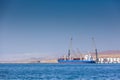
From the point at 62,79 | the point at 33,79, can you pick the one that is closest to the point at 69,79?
the point at 62,79

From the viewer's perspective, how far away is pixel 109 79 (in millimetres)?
48656

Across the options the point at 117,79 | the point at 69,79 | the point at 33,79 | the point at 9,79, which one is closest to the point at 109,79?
the point at 117,79

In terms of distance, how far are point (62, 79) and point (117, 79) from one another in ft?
24.0

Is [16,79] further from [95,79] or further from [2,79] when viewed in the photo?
[95,79]

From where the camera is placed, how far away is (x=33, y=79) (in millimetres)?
49750

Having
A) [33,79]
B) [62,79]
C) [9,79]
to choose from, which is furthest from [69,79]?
[9,79]

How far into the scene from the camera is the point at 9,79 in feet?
164

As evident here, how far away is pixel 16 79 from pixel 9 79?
3.16 feet

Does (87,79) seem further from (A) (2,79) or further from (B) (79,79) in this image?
(A) (2,79)

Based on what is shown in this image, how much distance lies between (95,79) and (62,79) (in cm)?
441

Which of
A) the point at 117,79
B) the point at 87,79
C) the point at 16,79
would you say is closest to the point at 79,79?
the point at 87,79

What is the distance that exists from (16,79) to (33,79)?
7.74ft

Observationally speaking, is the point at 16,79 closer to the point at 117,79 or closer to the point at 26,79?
the point at 26,79

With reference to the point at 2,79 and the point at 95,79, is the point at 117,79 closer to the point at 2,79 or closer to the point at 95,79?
the point at 95,79
